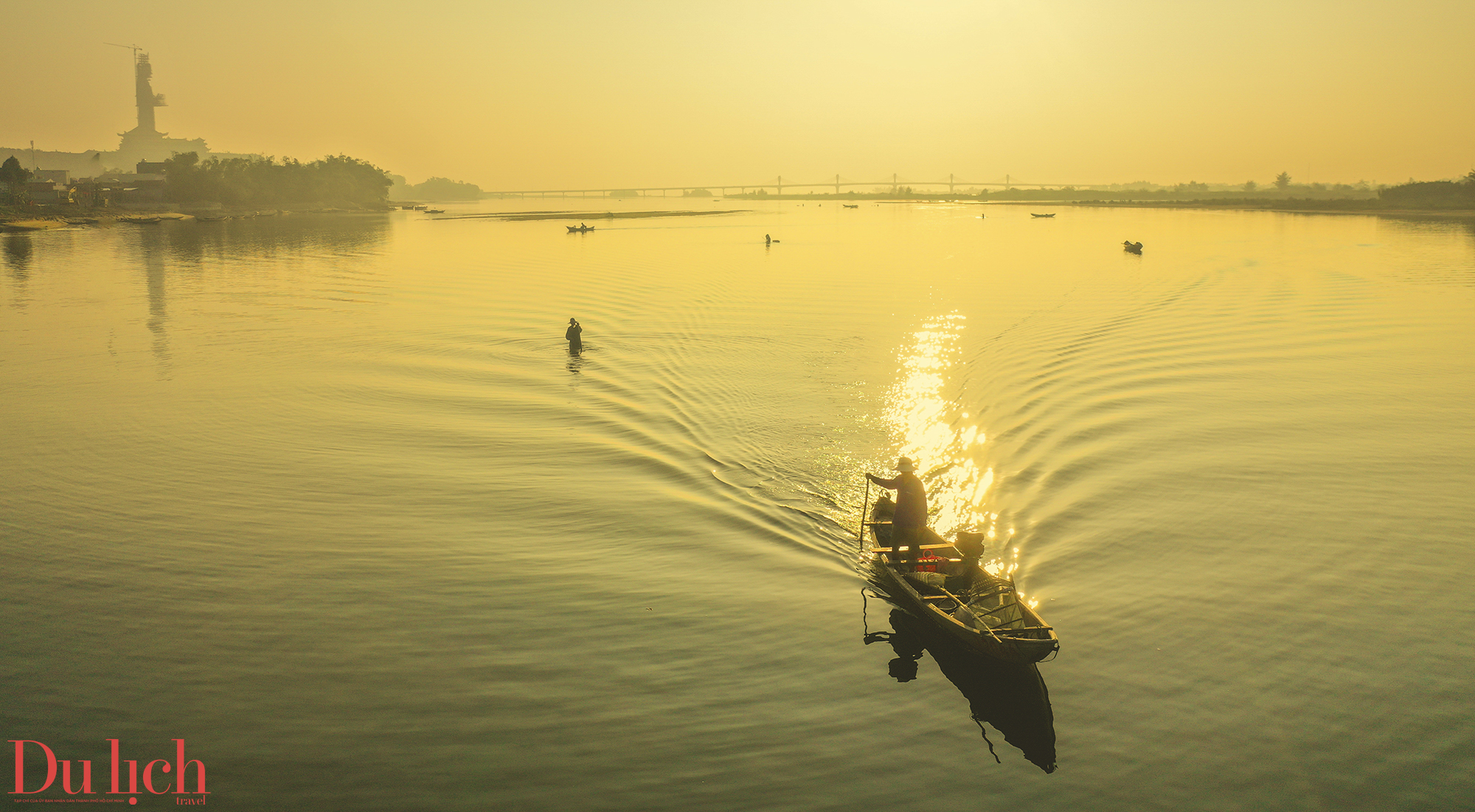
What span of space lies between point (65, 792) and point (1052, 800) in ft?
36.4

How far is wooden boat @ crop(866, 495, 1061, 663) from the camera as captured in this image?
1044cm

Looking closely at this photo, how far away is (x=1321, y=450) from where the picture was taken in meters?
20.9

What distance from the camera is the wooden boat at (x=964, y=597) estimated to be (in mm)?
10438

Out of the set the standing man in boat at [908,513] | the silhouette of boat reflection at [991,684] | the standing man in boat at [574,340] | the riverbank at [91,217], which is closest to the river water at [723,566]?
the silhouette of boat reflection at [991,684]

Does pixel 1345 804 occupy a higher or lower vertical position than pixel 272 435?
lower

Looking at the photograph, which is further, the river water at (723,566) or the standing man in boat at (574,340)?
the standing man in boat at (574,340)

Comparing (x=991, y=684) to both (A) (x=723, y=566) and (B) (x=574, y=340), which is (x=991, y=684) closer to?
(A) (x=723, y=566)

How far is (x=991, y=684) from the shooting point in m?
11.1

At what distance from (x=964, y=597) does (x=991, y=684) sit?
1481mm

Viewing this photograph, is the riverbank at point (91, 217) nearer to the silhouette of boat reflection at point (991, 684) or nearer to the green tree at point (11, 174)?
the green tree at point (11, 174)

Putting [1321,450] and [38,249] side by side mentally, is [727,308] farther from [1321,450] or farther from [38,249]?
[38,249]

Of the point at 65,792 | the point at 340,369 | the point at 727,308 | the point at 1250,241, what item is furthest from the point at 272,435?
the point at 1250,241

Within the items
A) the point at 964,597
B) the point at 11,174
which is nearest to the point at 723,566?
the point at 964,597

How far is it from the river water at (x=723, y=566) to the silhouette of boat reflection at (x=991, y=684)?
0.07 meters
